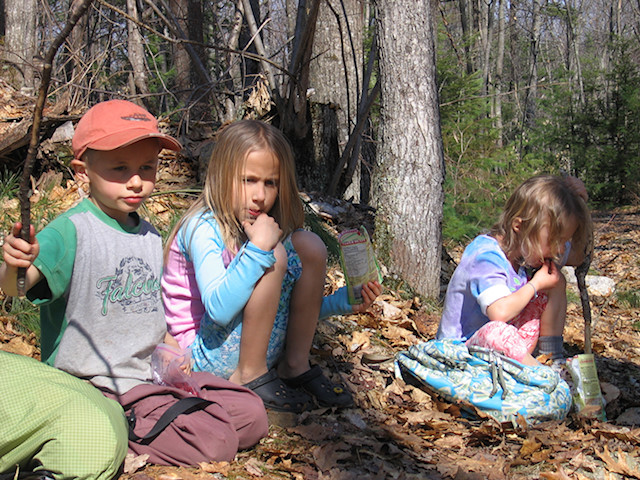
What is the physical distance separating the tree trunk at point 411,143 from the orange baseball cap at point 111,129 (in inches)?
108

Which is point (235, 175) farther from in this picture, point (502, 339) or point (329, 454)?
point (502, 339)

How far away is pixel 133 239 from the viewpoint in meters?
2.32

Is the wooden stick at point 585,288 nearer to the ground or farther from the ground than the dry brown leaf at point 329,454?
farther from the ground

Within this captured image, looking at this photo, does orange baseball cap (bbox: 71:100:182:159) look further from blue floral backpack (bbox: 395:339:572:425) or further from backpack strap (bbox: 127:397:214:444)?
blue floral backpack (bbox: 395:339:572:425)

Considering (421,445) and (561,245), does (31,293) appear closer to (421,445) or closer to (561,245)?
(421,445)

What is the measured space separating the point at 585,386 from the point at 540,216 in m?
0.92

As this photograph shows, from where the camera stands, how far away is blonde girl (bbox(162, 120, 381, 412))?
2.41 meters

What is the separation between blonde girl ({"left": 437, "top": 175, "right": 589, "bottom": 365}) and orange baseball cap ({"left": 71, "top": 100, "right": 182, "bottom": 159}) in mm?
1792

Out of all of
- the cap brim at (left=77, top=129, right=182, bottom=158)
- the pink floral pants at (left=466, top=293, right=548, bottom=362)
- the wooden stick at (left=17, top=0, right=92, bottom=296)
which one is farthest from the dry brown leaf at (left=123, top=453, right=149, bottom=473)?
the pink floral pants at (left=466, top=293, right=548, bottom=362)

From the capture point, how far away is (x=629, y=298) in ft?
17.9

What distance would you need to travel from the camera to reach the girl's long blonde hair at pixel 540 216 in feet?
9.89

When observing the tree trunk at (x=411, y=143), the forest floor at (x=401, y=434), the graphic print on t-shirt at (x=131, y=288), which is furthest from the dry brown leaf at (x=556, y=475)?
the tree trunk at (x=411, y=143)

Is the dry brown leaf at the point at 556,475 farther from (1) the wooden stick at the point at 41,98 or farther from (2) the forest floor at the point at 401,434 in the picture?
(1) the wooden stick at the point at 41,98

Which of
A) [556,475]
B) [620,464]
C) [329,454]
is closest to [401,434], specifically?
[329,454]
